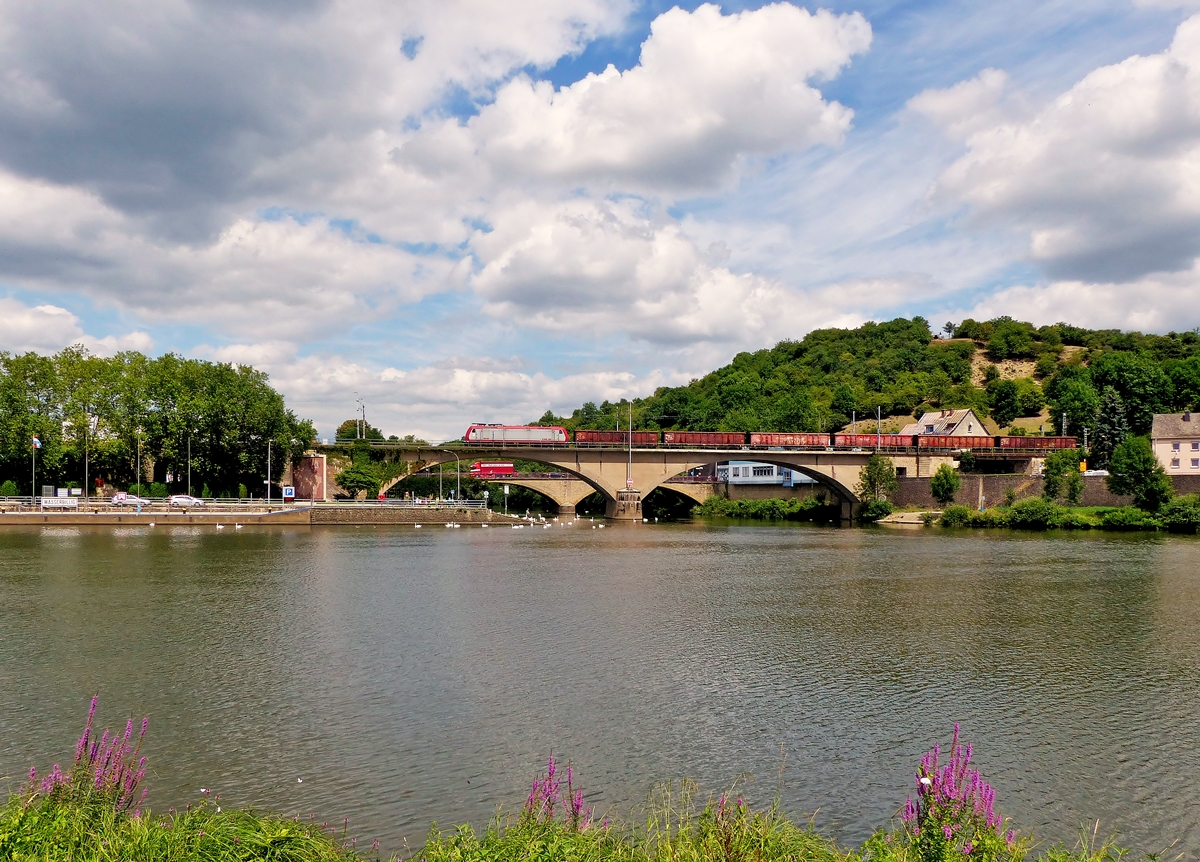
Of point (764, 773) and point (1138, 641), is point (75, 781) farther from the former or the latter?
point (1138, 641)

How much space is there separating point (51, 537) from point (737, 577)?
4738 centimetres

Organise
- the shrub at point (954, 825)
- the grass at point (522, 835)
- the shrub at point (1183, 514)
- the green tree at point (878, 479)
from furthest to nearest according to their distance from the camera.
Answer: the green tree at point (878, 479)
the shrub at point (1183, 514)
the grass at point (522, 835)
the shrub at point (954, 825)

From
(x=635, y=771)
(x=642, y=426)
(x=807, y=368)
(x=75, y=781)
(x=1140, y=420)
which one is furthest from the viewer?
(x=807, y=368)

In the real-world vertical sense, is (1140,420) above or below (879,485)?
above

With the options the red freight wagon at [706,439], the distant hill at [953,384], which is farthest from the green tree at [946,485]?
the distant hill at [953,384]

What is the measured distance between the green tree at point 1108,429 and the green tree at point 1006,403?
39.3 meters

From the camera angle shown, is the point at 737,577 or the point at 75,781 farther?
the point at 737,577

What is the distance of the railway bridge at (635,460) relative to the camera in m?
87.1

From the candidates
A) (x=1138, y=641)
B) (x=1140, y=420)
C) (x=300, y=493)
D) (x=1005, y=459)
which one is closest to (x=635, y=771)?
(x=1138, y=641)

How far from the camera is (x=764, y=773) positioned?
571 inches

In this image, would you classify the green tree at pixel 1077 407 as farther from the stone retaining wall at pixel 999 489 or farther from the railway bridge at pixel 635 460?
the stone retaining wall at pixel 999 489

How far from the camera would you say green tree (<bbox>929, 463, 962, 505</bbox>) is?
8575 cm

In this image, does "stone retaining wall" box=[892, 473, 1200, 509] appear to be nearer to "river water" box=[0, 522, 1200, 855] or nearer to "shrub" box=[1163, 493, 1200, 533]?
"shrub" box=[1163, 493, 1200, 533]

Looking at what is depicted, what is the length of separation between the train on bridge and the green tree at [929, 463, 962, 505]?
9907 millimetres
